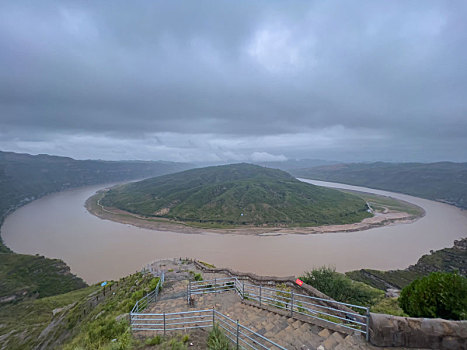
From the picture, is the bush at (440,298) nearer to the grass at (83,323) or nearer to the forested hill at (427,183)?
the grass at (83,323)

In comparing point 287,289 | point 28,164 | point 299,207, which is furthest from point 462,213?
point 28,164

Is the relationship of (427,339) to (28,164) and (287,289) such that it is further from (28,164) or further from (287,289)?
(28,164)

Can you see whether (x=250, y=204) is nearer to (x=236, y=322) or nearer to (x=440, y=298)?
(x=440, y=298)

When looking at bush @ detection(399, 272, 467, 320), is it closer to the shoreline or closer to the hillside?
the hillside

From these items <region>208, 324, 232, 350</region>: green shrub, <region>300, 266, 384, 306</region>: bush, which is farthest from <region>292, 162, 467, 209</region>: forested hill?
<region>208, 324, 232, 350</region>: green shrub

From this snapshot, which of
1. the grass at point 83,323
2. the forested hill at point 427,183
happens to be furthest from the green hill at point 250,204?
the forested hill at point 427,183

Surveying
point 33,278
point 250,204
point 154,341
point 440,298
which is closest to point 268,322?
point 154,341
